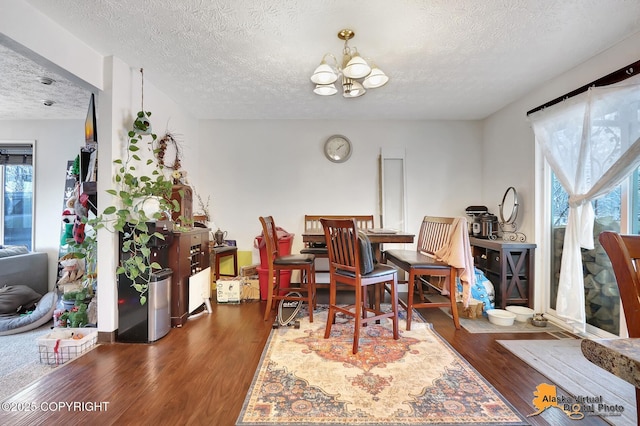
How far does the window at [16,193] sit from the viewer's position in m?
3.83

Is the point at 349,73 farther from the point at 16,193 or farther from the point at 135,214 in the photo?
the point at 16,193

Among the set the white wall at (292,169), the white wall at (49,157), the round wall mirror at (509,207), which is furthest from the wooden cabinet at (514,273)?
the white wall at (49,157)

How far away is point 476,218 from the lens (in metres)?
3.61

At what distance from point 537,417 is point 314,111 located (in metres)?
3.54

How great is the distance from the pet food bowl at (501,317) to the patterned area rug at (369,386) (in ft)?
2.48

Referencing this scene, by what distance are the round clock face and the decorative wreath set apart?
1.93 m

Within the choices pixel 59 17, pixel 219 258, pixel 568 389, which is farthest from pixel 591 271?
pixel 59 17

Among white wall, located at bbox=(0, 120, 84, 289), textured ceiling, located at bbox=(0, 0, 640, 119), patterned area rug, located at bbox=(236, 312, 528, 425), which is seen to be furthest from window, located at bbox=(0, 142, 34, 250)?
patterned area rug, located at bbox=(236, 312, 528, 425)

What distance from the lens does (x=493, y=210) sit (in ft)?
12.7

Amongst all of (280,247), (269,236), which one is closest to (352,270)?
(269,236)

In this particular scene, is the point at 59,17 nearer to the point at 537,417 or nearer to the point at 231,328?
the point at 231,328

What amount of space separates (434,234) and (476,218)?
935mm

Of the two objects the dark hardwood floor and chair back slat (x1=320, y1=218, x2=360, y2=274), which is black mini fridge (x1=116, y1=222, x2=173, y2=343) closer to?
the dark hardwood floor

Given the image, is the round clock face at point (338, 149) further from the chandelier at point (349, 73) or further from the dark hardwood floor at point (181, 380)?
the dark hardwood floor at point (181, 380)
